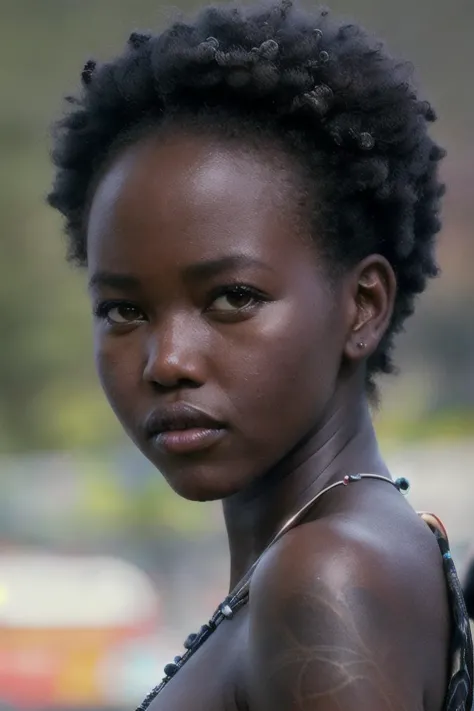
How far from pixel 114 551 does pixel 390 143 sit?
3016 mm

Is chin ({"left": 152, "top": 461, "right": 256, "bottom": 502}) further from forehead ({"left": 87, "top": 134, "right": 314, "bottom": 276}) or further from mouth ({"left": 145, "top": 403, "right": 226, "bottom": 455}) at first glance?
forehead ({"left": 87, "top": 134, "right": 314, "bottom": 276})

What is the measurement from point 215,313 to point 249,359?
0.17 ft

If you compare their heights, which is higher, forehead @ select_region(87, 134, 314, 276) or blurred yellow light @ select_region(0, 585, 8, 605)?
blurred yellow light @ select_region(0, 585, 8, 605)

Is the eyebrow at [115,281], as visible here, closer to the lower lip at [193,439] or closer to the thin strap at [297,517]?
the lower lip at [193,439]

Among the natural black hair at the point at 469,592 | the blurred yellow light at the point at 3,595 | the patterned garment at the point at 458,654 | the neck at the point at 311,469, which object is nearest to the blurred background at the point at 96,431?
the blurred yellow light at the point at 3,595

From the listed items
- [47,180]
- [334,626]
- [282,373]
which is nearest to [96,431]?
[47,180]

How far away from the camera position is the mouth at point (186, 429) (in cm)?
109

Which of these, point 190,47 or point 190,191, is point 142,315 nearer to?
point 190,191

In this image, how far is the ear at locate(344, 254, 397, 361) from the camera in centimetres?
119

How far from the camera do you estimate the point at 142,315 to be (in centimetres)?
114

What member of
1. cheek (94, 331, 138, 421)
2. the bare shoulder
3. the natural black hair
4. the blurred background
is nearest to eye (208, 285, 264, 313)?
cheek (94, 331, 138, 421)

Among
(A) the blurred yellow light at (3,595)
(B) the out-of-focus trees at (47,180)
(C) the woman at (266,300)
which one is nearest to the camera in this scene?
(C) the woman at (266,300)

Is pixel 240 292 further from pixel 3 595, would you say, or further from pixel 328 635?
pixel 3 595

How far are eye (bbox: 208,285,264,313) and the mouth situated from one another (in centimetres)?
9
